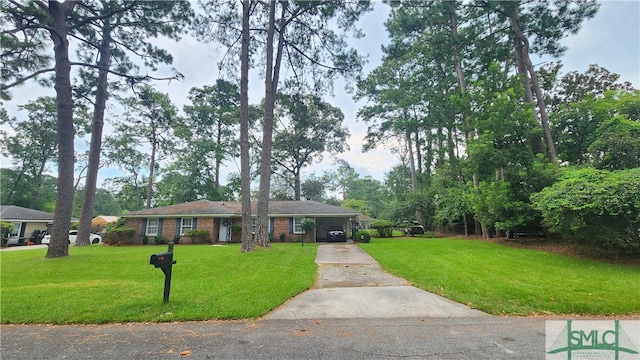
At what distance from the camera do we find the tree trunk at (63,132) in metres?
11.3

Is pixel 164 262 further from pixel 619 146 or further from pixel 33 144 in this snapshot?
pixel 33 144

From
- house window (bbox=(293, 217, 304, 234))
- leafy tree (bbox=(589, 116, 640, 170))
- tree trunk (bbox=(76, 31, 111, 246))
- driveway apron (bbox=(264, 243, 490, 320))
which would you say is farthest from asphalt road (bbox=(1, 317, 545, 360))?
house window (bbox=(293, 217, 304, 234))

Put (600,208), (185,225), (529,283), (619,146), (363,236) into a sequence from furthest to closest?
(185,225), (363,236), (619,146), (600,208), (529,283)

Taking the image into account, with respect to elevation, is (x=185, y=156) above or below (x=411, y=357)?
above

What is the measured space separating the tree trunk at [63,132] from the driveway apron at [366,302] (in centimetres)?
1162

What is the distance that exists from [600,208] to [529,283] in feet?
14.3

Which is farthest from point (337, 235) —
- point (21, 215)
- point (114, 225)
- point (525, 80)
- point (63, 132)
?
point (21, 215)

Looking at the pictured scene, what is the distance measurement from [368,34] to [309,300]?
50.4ft

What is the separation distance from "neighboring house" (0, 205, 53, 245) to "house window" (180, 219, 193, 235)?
521 inches

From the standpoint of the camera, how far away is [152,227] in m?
19.6

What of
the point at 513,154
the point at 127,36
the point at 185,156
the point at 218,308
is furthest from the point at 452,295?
the point at 185,156

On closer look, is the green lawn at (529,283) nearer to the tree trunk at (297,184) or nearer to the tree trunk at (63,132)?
the tree trunk at (63,132)

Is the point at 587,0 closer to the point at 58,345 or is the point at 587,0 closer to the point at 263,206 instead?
→ the point at 263,206

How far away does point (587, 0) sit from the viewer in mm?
13281
